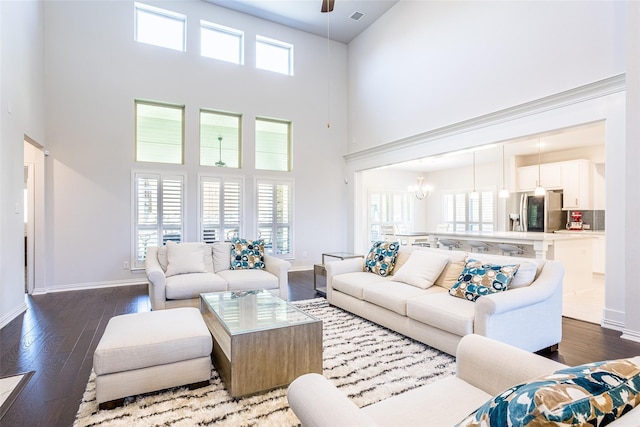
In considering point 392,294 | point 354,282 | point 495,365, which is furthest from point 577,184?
point 495,365

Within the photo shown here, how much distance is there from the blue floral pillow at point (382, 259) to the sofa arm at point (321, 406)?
3.04 meters

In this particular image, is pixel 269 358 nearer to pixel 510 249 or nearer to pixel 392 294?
pixel 392 294

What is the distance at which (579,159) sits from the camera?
754 centimetres

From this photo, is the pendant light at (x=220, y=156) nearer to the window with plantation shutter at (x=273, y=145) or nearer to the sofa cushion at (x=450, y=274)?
the window with plantation shutter at (x=273, y=145)

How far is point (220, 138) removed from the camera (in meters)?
6.71

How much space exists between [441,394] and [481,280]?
182 cm

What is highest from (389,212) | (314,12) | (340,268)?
(314,12)

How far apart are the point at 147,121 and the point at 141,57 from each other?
1.09 m

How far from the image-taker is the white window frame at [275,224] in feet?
22.8

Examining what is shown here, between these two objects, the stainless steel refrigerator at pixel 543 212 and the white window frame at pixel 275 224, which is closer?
the white window frame at pixel 275 224

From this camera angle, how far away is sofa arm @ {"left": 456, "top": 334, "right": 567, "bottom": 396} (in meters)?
1.36

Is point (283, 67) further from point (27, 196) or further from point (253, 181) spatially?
point (27, 196)

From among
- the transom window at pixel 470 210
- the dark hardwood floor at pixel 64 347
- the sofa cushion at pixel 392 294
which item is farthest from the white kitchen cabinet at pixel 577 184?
the sofa cushion at pixel 392 294

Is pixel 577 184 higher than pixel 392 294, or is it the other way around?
pixel 577 184
